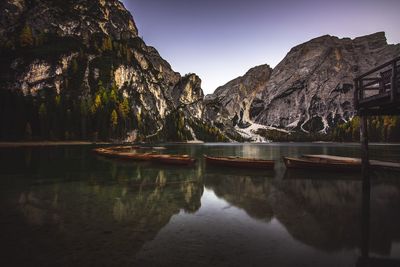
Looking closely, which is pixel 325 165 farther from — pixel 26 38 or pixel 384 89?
pixel 26 38

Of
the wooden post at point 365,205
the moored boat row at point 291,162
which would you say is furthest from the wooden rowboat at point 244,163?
the wooden post at point 365,205

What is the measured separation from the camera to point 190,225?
1236 centimetres

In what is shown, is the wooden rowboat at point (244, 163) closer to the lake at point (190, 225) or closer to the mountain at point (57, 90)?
the lake at point (190, 225)

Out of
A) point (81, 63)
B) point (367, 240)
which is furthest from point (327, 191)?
point (81, 63)

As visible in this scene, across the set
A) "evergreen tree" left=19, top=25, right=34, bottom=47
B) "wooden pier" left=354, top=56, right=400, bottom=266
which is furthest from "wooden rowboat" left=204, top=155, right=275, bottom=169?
"evergreen tree" left=19, top=25, right=34, bottom=47

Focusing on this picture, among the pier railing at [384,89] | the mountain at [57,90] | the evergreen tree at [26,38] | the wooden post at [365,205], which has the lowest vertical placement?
the wooden post at [365,205]

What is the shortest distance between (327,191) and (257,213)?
9437 mm

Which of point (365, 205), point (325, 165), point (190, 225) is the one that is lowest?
point (365, 205)

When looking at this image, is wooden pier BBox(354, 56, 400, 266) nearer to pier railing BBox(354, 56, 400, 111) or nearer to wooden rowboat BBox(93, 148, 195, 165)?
pier railing BBox(354, 56, 400, 111)

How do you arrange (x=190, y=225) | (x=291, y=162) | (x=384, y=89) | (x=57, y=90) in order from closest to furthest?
(x=190, y=225) < (x=384, y=89) < (x=291, y=162) < (x=57, y=90)

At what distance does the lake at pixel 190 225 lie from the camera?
8.72 meters

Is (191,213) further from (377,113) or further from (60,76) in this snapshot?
(60,76)

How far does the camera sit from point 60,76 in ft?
530

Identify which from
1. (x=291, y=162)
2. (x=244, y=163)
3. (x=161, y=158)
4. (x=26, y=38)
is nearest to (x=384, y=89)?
(x=291, y=162)
